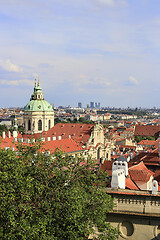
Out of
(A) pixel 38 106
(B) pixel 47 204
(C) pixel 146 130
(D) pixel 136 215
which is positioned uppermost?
(A) pixel 38 106

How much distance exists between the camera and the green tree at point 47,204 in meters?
19.1

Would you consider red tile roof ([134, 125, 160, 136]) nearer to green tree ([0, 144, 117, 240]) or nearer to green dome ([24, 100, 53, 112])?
green dome ([24, 100, 53, 112])

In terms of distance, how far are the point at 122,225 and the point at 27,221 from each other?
637 cm

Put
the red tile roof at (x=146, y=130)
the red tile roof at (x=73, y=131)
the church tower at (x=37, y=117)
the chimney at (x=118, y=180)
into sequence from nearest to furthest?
the chimney at (x=118, y=180) → the red tile roof at (x=73, y=131) → the church tower at (x=37, y=117) → the red tile roof at (x=146, y=130)

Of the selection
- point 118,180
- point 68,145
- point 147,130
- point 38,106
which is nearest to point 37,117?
point 38,106

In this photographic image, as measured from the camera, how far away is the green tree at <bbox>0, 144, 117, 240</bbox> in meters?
19.1

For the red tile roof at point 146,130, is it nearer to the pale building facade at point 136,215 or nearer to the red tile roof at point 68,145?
the red tile roof at point 68,145

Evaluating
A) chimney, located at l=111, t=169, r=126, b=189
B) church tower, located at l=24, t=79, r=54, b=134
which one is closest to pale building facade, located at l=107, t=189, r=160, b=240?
chimney, located at l=111, t=169, r=126, b=189

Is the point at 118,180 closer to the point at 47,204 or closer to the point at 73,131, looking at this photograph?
the point at 47,204

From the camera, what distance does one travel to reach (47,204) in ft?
66.9

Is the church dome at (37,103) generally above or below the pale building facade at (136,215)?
above

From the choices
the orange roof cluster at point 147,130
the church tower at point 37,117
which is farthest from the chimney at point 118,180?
the orange roof cluster at point 147,130

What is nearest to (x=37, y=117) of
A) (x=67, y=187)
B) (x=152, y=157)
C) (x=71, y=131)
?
(x=71, y=131)

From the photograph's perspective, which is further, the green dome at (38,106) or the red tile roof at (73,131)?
the green dome at (38,106)
